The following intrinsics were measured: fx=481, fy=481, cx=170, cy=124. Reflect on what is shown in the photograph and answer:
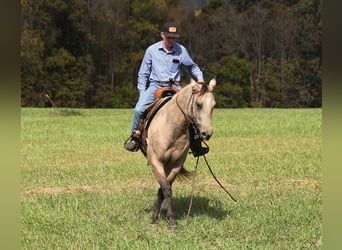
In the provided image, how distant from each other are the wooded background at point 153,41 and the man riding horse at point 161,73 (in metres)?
35.9

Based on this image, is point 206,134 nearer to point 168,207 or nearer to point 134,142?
point 168,207

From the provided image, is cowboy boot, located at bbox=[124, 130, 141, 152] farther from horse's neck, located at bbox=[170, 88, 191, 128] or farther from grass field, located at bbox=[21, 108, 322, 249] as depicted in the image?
grass field, located at bbox=[21, 108, 322, 249]

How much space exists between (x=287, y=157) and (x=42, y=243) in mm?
9249

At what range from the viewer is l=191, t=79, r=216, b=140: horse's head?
5426 mm

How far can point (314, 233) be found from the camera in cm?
564

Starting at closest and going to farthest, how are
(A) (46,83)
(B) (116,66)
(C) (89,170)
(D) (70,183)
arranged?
1. (D) (70,183)
2. (C) (89,170)
3. (A) (46,83)
4. (B) (116,66)

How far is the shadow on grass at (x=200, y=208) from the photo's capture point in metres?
6.84

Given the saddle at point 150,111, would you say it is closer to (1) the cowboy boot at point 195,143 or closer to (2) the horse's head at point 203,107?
(1) the cowboy boot at point 195,143

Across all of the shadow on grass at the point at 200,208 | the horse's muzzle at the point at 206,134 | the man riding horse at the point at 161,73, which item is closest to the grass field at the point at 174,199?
the shadow on grass at the point at 200,208

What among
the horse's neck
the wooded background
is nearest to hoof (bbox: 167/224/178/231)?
the horse's neck

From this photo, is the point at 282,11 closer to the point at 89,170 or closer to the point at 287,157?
the point at 287,157

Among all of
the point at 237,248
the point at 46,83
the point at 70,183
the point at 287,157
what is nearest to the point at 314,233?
the point at 237,248

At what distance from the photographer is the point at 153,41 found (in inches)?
1745
